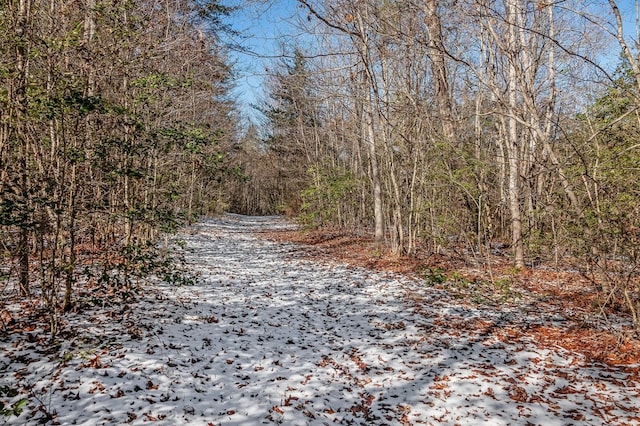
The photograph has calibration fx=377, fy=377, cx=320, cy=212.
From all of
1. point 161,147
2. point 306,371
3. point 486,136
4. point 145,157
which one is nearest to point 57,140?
point 145,157

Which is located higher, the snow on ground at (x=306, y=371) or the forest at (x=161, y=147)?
the forest at (x=161, y=147)

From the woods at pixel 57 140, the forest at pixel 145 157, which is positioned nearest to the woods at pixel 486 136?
the forest at pixel 145 157

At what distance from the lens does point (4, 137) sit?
451 centimetres

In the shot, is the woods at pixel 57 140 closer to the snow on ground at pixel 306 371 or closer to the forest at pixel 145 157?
the forest at pixel 145 157

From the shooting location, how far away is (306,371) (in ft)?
15.7

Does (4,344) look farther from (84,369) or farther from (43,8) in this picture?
(43,8)

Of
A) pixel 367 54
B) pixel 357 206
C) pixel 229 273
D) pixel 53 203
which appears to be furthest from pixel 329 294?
pixel 357 206

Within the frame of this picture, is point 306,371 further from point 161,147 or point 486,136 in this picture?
point 486,136

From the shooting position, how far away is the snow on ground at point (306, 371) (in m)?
3.77

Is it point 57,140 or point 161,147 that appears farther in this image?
point 161,147

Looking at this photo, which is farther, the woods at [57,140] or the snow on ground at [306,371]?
the woods at [57,140]

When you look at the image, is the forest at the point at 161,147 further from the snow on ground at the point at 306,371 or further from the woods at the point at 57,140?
the snow on ground at the point at 306,371

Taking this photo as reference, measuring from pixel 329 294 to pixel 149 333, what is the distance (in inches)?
149

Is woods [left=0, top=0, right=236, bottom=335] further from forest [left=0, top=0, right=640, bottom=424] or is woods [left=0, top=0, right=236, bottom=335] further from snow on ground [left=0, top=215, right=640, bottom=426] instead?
snow on ground [left=0, top=215, right=640, bottom=426]
